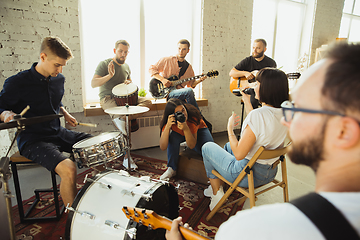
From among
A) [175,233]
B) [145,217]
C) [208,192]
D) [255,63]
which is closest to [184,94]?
[255,63]

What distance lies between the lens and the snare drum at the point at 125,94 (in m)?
2.72

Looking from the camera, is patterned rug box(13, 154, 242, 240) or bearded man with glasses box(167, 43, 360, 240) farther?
patterned rug box(13, 154, 242, 240)

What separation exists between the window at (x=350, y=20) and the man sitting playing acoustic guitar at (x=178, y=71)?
17.7 ft

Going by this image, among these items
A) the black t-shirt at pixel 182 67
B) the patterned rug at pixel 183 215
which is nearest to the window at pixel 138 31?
the black t-shirt at pixel 182 67

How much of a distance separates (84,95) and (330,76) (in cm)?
349

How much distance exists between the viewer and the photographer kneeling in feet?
7.55

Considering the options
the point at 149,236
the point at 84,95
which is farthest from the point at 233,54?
the point at 149,236

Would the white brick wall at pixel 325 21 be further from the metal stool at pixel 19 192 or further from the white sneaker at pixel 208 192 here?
the metal stool at pixel 19 192

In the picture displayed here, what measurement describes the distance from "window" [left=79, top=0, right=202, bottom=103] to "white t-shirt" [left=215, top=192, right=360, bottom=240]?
3366 millimetres

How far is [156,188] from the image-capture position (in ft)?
4.00

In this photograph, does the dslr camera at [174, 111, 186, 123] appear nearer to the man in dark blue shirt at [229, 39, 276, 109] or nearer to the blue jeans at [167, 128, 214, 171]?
the blue jeans at [167, 128, 214, 171]

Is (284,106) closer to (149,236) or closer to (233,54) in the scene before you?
(149,236)

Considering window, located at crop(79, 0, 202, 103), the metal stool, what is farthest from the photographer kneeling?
window, located at crop(79, 0, 202, 103)

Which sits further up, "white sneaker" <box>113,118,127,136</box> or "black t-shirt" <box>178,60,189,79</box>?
"black t-shirt" <box>178,60,189,79</box>
